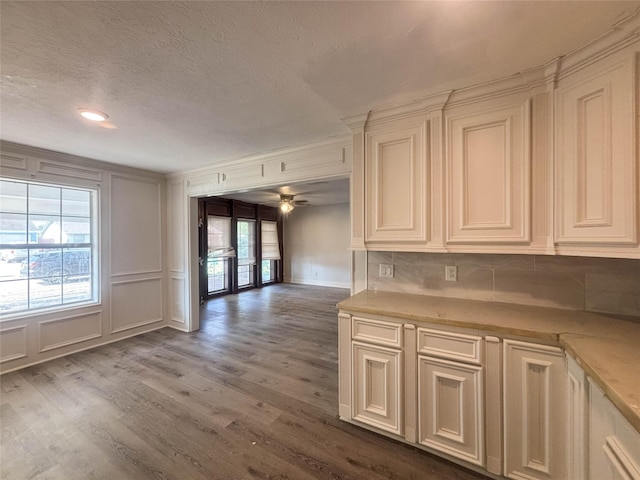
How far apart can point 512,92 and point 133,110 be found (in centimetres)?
263

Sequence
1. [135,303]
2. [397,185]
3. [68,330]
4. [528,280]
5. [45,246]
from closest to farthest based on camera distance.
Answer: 1. [528,280]
2. [397,185]
3. [45,246]
4. [68,330]
5. [135,303]

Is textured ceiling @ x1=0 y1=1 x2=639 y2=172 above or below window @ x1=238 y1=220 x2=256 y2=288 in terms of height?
above

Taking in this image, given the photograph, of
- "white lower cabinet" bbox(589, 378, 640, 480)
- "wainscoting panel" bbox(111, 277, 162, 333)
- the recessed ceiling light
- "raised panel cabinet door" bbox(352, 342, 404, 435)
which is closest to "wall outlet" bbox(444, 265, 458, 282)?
"raised panel cabinet door" bbox(352, 342, 404, 435)

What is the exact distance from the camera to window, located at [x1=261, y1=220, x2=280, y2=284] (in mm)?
7820

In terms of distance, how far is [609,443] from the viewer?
3.18 feet

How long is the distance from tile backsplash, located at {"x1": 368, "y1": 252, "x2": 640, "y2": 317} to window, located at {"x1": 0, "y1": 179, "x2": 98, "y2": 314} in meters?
3.69

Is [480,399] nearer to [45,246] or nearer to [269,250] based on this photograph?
[45,246]

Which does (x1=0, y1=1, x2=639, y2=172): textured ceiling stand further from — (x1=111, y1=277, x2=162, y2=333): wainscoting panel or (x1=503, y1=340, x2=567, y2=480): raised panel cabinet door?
(x1=111, y1=277, x2=162, y2=333): wainscoting panel

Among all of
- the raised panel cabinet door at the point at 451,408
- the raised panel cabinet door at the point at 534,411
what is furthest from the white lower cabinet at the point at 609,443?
the raised panel cabinet door at the point at 451,408

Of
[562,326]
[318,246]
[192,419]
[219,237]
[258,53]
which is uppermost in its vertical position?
[258,53]

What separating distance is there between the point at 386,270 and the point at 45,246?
381 centimetres

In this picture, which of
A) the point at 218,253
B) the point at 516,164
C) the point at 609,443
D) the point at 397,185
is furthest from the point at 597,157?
the point at 218,253

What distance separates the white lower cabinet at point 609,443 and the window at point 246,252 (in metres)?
6.74

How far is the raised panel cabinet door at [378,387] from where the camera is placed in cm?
177
